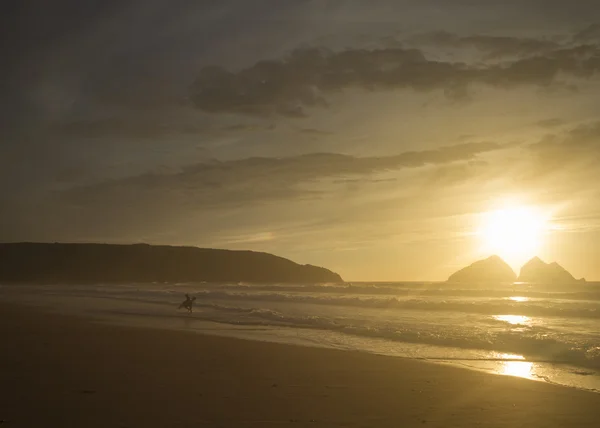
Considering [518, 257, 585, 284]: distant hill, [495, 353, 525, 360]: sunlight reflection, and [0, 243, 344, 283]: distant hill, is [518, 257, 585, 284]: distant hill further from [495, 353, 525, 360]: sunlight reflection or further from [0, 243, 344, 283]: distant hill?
[495, 353, 525, 360]: sunlight reflection

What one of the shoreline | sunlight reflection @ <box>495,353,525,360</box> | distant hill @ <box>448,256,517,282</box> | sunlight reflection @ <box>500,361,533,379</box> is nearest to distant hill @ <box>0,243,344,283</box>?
distant hill @ <box>448,256,517,282</box>

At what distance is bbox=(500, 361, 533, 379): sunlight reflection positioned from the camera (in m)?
12.1

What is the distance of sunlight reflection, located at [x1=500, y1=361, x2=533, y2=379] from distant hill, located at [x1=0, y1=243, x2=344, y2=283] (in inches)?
4702

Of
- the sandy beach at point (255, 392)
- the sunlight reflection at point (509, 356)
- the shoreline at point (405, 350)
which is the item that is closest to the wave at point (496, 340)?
the sunlight reflection at point (509, 356)

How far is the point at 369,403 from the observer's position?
8875 mm

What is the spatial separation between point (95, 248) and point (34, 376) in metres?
132

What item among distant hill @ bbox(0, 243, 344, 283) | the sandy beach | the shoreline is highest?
distant hill @ bbox(0, 243, 344, 283)

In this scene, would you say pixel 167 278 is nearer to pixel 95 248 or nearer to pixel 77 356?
pixel 95 248

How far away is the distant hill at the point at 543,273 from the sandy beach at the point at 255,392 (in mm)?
112608

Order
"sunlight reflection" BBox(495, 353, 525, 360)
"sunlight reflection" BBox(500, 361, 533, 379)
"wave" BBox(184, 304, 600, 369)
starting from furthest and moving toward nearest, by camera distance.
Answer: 1. "wave" BBox(184, 304, 600, 369)
2. "sunlight reflection" BBox(495, 353, 525, 360)
3. "sunlight reflection" BBox(500, 361, 533, 379)

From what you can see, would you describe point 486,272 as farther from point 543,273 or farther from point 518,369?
point 518,369

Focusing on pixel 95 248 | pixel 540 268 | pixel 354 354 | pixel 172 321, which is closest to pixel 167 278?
pixel 95 248

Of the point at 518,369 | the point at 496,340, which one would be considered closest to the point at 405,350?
the point at 496,340

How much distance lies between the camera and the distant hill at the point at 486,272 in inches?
5610
